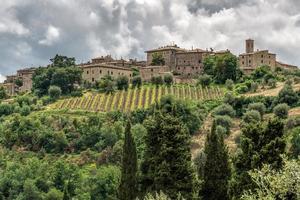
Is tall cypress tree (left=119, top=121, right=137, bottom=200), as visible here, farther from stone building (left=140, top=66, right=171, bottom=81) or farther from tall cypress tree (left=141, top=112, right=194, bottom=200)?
stone building (left=140, top=66, right=171, bottom=81)

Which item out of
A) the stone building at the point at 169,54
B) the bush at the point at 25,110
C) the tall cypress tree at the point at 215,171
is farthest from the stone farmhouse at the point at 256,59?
the tall cypress tree at the point at 215,171

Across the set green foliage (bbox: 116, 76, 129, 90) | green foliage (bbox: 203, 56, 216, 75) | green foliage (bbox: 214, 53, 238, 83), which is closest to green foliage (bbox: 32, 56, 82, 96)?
green foliage (bbox: 116, 76, 129, 90)

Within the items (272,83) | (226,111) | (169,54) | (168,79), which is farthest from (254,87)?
(169,54)

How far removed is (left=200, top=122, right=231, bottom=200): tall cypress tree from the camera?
33.6 metres

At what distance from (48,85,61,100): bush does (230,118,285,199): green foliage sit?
7613 cm

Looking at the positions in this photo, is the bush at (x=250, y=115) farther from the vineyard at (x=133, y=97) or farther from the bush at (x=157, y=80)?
the bush at (x=157, y=80)

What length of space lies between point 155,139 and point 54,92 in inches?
2800

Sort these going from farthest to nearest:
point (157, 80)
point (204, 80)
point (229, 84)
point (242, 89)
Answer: point (157, 80) → point (204, 80) → point (229, 84) → point (242, 89)

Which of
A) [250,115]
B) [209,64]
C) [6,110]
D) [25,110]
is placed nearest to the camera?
[250,115]

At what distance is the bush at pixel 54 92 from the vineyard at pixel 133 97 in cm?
267

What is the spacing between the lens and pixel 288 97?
81188 millimetres

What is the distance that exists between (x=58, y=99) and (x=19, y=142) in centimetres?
2224

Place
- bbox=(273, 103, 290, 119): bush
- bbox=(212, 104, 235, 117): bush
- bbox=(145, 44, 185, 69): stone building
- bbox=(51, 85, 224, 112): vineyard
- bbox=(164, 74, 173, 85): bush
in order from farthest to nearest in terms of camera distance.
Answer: bbox=(145, 44, 185, 69): stone building < bbox=(164, 74, 173, 85): bush < bbox=(51, 85, 224, 112): vineyard < bbox=(212, 104, 235, 117): bush < bbox=(273, 103, 290, 119): bush

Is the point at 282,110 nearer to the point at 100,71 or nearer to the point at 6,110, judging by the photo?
the point at 100,71
